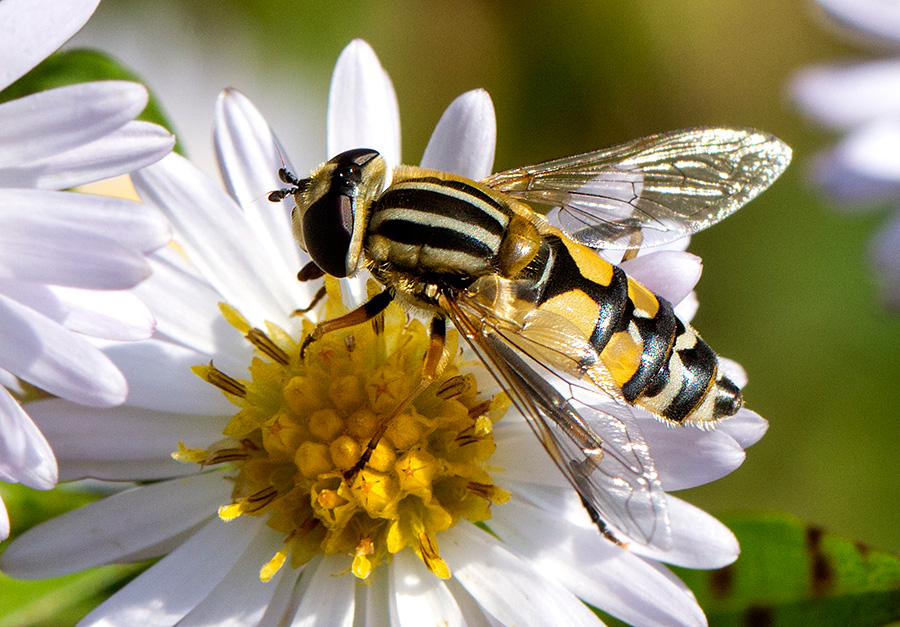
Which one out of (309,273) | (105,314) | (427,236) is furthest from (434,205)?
(105,314)

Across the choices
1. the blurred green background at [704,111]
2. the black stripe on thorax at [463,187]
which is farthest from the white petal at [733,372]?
the blurred green background at [704,111]

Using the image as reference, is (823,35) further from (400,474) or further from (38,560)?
(38,560)

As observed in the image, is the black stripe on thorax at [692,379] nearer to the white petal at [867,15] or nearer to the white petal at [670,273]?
the white petal at [670,273]

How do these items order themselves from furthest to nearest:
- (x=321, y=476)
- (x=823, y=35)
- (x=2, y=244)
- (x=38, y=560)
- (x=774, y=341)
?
(x=823, y=35) < (x=774, y=341) < (x=321, y=476) < (x=38, y=560) < (x=2, y=244)

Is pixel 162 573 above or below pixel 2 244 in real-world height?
below

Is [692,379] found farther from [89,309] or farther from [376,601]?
[89,309]

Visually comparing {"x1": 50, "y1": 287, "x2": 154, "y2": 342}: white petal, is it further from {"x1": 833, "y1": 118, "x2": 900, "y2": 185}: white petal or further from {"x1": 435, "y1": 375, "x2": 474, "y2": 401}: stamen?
{"x1": 833, "y1": 118, "x2": 900, "y2": 185}: white petal

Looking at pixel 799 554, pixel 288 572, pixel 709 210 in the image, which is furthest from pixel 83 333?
pixel 799 554
